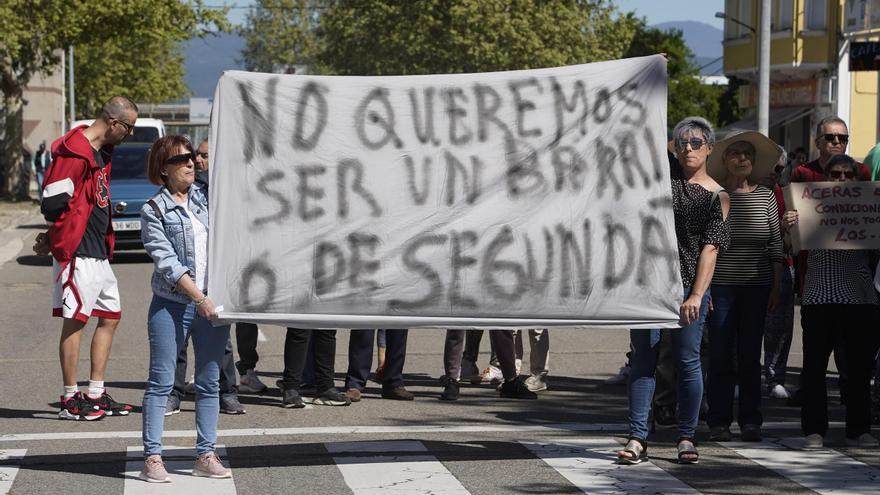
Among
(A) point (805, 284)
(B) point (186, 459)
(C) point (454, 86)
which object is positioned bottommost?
(B) point (186, 459)

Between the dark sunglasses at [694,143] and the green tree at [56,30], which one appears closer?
the dark sunglasses at [694,143]

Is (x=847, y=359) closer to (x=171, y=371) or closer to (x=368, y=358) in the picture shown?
(x=368, y=358)

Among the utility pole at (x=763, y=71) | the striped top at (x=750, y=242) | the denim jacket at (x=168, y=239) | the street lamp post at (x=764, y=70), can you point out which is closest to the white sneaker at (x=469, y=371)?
the striped top at (x=750, y=242)

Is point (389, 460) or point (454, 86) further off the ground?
point (454, 86)

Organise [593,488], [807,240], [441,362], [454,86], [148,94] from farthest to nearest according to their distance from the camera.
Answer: [148,94]
[441,362]
[807,240]
[454,86]
[593,488]

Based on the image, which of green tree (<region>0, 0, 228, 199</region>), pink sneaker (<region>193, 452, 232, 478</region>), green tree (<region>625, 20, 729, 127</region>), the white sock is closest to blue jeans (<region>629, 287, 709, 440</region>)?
pink sneaker (<region>193, 452, 232, 478</region>)

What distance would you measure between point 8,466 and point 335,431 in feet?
6.49

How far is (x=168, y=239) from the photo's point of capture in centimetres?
730

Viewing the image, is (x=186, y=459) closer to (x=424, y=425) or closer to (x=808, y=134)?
(x=424, y=425)

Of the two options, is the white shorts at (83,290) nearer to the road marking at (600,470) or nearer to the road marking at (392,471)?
the road marking at (392,471)

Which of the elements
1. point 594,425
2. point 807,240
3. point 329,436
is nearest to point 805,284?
point 807,240

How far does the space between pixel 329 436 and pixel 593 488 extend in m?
2.02

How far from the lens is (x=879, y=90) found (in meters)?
40.3

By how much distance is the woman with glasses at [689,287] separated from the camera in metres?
7.66
